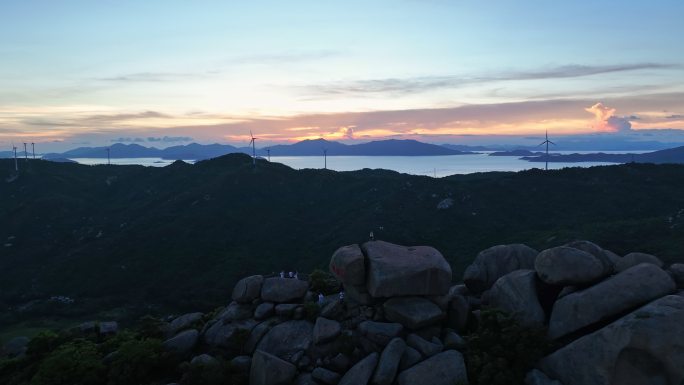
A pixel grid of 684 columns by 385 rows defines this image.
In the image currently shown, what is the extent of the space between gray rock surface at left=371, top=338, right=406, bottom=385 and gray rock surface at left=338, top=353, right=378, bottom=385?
288 mm

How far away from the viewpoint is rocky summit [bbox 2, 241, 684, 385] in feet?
59.4

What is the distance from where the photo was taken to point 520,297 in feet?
75.6

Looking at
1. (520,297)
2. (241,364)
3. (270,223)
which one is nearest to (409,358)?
(520,297)


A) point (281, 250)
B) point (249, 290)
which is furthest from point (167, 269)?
point (249, 290)

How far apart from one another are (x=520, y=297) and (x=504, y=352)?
430cm

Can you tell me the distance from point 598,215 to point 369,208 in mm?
48040

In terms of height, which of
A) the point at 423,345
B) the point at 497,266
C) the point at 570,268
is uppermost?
the point at 570,268

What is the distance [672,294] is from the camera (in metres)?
19.9

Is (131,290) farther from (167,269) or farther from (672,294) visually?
(672,294)

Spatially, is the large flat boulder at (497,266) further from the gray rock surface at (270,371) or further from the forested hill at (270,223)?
the forested hill at (270,223)

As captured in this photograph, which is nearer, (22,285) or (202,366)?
(202,366)

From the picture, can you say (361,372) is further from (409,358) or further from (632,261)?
(632,261)

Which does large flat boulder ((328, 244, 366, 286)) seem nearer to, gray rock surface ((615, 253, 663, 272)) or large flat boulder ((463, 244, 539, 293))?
large flat boulder ((463, 244, 539, 293))

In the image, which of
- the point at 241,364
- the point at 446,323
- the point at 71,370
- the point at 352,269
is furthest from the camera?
the point at 352,269
